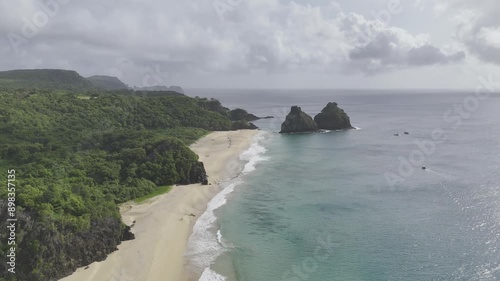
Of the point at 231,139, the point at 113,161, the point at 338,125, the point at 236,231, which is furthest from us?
the point at 338,125

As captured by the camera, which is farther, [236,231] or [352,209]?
[352,209]

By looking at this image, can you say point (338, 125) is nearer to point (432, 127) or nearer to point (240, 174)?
point (432, 127)

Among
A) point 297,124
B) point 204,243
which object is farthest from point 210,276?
point 297,124

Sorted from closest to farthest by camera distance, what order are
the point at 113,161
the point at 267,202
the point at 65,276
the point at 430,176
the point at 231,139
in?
the point at 65,276 → the point at 267,202 → the point at 113,161 → the point at 430,176 → the point at 231,139

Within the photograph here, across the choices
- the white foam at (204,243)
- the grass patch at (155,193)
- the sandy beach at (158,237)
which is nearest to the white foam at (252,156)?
the sandy beach at (158,237)

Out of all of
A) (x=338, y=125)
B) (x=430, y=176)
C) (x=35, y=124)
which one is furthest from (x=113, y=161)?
(x=338, y=125)

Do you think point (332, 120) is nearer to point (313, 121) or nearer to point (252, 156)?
point (313, 121)

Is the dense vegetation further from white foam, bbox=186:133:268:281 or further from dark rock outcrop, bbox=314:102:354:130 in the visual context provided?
dark rock outcrop, bbox=314:102:354:130
